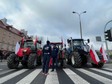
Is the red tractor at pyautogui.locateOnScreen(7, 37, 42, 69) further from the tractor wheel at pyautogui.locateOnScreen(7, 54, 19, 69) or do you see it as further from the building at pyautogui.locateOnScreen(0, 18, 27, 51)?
the building at pyautogui.locateOnScreen(0, 18, 27, 51)

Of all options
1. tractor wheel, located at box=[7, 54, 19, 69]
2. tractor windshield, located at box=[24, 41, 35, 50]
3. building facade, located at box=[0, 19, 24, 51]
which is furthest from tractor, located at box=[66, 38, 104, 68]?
building facade, located at box=[0, 19, 24, 51]

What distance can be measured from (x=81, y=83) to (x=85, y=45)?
372 inches

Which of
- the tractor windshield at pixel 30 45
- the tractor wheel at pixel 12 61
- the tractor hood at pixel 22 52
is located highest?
the tractor windshield at pixel 30 45

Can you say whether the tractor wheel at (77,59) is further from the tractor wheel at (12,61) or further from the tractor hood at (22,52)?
the tractor wheel at (12,61)

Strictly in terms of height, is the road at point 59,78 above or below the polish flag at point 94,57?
below

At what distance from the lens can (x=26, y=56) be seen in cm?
1359

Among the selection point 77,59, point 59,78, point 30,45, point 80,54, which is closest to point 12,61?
point 30,45

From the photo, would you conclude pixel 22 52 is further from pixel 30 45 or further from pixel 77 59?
pixel 77 59

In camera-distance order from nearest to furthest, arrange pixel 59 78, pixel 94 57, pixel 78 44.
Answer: pixel 59 78 → pixel 94 57 → pixel 78 44

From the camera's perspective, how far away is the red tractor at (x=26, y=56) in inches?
510

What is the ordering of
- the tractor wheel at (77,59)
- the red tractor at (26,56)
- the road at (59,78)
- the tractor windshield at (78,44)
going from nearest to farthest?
the road at (59,78), the red tractor at (26,56), the tractor wheel at (77,59), the tractor windshield at (78,44)

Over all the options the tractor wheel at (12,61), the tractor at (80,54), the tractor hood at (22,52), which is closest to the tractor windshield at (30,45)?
the tractor hood at (22,52)

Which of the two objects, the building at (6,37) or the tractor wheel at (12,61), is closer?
the tractor wheel at (12,61)

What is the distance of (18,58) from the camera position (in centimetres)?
1384
